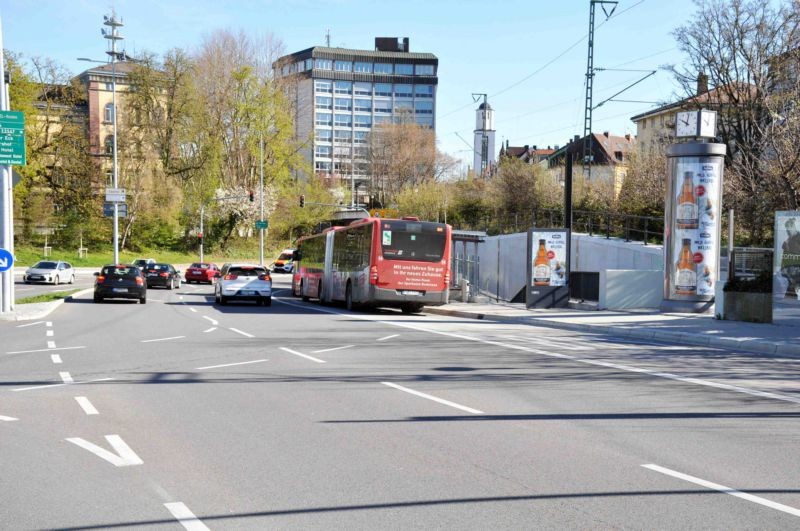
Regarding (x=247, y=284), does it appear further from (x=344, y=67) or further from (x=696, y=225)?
(x=344, y=67)

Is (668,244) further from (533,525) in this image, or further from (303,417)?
(533,525)

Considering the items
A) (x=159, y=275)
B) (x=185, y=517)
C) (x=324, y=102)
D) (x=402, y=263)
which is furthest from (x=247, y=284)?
(x=324, y=102)

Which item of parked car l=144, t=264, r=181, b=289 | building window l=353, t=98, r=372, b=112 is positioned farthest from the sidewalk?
building window l=353, t=98, r=372, b=112

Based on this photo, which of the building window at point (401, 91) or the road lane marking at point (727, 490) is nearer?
the road lane marking at point (727, 490)

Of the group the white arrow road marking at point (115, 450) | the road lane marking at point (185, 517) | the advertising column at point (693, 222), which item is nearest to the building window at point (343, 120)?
the advertising column at point (693, 222)

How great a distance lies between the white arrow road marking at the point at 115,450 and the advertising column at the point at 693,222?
21167 mm

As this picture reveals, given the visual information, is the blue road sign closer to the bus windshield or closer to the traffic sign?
the bus windshield

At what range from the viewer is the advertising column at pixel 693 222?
83.5 ft

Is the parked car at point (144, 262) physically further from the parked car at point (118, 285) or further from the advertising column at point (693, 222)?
the advertising column at point (693, 222)

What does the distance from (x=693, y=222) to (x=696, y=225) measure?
0.41ft

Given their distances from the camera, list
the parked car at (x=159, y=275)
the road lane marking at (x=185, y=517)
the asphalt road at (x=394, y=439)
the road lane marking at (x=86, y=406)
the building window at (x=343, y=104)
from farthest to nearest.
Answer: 1. the building window at (x=343, y=104)
2. the parked car at (x=159, y=275)
3. the road lane marking at (x=86, y=406)
4. the asphalt road at (x=394, y=439)
5. the road lane marking at (x=185, y=517)

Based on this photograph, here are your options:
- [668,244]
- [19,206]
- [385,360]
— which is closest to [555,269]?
[668,244]

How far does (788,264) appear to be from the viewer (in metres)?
20.9

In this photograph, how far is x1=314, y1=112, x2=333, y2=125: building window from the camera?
436ft
